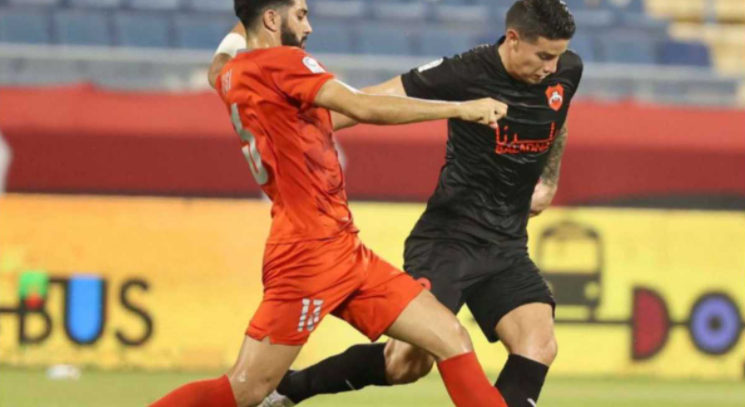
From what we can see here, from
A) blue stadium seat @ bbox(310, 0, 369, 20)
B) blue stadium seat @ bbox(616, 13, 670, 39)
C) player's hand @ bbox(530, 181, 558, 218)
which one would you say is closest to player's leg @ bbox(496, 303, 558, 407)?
player's hand @ bbox(530, 181, 558, 218)

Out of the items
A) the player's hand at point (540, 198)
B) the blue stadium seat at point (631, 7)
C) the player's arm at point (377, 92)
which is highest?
the blue stadium seat at point (631, 7)

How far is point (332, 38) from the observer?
43.0 feet

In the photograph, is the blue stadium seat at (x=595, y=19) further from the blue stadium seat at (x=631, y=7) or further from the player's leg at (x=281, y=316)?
the player's leg at (x=281, y=316)

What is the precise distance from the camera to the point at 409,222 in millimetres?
10078

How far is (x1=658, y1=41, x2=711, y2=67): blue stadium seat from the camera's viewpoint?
1398cm

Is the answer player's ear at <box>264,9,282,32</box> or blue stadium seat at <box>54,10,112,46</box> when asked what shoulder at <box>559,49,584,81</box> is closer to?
player's ear at <box>264,9,282,32</box>

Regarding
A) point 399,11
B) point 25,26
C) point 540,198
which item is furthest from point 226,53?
point 399,11

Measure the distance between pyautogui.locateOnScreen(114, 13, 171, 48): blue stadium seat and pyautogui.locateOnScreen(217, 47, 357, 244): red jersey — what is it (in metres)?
8.04

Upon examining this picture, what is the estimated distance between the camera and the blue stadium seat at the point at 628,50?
46.0 ft

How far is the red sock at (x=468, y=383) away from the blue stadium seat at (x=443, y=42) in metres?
8.51

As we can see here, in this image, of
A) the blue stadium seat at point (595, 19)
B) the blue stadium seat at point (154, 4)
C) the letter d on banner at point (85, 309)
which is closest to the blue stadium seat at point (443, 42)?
the blue stadium seat at point (595, 19)

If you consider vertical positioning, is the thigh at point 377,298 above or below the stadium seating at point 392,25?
below

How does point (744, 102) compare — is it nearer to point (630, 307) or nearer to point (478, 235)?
point (630, 307)

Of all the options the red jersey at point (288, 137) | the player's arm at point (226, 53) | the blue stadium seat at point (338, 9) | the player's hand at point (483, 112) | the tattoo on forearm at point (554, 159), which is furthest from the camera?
the blue stadium seat at point (338, 9)
